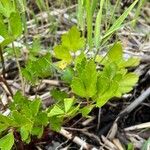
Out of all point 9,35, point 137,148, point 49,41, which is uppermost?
point 9,35

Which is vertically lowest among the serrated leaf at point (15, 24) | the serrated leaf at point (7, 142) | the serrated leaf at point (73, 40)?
the serrated leaf at point (7, 142)

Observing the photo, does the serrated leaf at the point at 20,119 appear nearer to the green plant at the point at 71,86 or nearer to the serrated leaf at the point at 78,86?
the green plant at the point at 71,86

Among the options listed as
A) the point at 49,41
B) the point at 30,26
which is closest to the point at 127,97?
the point at 49,41

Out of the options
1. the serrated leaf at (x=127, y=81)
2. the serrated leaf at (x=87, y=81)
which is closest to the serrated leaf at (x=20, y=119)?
the serrated leaf at (x=87, y=81)

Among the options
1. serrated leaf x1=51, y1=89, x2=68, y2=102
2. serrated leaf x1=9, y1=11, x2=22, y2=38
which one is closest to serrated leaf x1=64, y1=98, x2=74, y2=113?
serrated leaf x1=51, y1=89, x2=68, y2=102

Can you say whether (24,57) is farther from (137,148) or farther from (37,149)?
(137,148)

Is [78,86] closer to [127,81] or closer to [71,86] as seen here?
[71,86]

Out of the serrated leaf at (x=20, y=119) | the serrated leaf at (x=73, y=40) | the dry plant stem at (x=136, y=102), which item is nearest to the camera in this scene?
the serrated leaf at (x=20, y=119)

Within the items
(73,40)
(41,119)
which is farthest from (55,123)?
(73,40)
